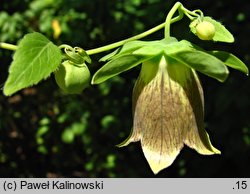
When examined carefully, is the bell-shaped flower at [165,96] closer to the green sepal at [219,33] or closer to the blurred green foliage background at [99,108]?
the green sepal at [219,33]

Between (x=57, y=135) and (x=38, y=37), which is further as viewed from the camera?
(x=57, y=135)

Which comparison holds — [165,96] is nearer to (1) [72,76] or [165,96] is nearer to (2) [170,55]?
(2) [170,55]

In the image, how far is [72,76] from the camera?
104 cm

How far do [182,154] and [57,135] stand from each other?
0.73 meters

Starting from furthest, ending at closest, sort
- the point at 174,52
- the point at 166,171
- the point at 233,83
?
1. the point at 166,171
2. the point at 233,83
3. the point at 174,52

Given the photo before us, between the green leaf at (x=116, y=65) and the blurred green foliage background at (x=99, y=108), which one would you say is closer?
the green leaf at (x=116, y=65)

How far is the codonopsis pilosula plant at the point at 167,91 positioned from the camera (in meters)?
0.96

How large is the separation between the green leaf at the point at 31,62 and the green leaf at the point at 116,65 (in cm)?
9

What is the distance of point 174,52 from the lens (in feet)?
3.08

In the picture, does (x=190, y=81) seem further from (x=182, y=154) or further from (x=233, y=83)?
(x=182, y=154)

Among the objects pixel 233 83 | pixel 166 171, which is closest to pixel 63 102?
pixel 166 171

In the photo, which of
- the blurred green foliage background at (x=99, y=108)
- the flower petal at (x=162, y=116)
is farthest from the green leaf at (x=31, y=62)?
the blurred green foliage background at (x=99, y=108)

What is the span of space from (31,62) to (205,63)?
1.03 feet

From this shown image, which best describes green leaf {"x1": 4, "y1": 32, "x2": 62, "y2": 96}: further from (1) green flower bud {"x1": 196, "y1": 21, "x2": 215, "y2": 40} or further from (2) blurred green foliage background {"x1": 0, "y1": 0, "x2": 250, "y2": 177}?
(2) blurred green foliage background {"x1": 0, "y1": 0, "x2": 250, "y2": 177}
